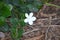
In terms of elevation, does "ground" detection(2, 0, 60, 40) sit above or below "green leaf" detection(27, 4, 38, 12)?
below

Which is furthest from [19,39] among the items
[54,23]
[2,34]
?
[54,23]

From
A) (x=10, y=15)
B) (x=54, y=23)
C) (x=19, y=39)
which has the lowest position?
(x=19, y=39)

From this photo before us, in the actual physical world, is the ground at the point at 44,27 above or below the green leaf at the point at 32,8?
below

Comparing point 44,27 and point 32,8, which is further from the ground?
point 32,8

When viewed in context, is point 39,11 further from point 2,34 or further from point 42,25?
point 2,34

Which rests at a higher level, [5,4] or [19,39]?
[5,4]

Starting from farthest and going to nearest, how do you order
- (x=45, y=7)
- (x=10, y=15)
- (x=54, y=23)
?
(x=45, y=7), (x=54, y=23), (x=10, y=15)

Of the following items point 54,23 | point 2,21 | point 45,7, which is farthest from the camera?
point 45,7

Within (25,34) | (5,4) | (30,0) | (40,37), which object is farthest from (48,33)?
(5,4)

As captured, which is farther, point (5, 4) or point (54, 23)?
point (54, 23)
